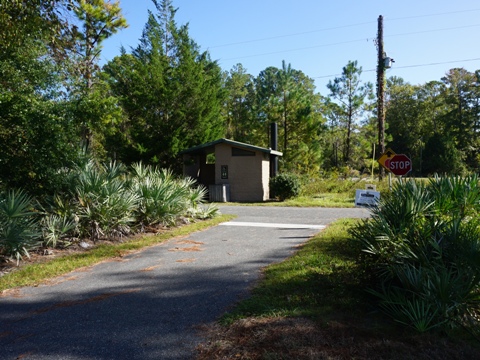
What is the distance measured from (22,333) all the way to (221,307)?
223 centimetres

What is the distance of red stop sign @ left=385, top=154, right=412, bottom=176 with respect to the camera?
10508 mm

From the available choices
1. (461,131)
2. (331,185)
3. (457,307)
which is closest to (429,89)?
(461,131)

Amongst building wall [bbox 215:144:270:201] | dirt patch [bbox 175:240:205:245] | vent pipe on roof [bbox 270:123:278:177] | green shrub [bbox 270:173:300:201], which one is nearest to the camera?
dirt patch [bbox 175:240:205:245]

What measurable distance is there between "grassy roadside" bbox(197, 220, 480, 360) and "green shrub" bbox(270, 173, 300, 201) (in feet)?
50.8

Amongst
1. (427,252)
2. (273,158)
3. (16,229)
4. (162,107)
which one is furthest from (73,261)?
(162,107)

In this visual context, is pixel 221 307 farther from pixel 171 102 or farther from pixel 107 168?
pixel 171 102

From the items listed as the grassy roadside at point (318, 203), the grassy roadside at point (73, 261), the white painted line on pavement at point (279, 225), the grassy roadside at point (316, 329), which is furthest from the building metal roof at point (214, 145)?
the grassy roadside at point (316, 329)

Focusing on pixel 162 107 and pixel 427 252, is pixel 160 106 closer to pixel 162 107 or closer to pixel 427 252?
pixel 162 107

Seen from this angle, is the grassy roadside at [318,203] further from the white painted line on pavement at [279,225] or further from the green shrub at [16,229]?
the green shrub at [16,229]

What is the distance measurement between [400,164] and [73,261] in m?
8.30

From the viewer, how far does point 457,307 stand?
4098mm

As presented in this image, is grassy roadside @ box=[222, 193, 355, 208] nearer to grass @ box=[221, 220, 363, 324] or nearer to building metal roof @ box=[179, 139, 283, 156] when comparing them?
building metal roof @ box=[179, 139, 283, 156]

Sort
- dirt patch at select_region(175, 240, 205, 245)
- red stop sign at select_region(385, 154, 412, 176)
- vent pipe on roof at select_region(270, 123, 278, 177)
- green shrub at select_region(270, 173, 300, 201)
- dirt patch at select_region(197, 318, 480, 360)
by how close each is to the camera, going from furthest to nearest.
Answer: vent pipe on roof at select_region(270, 123, 278, 177) < green shrub at select_region(270, 173, 300, 201) < red stop sign at select_region(385, 154, 412, 176) < dirt patch at select_region(175, 240, 205, 245) < dirt patch at select_region(197, 318, 480, 360)

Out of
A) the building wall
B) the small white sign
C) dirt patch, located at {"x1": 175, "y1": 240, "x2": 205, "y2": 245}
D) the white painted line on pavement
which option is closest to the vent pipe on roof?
the building wall
